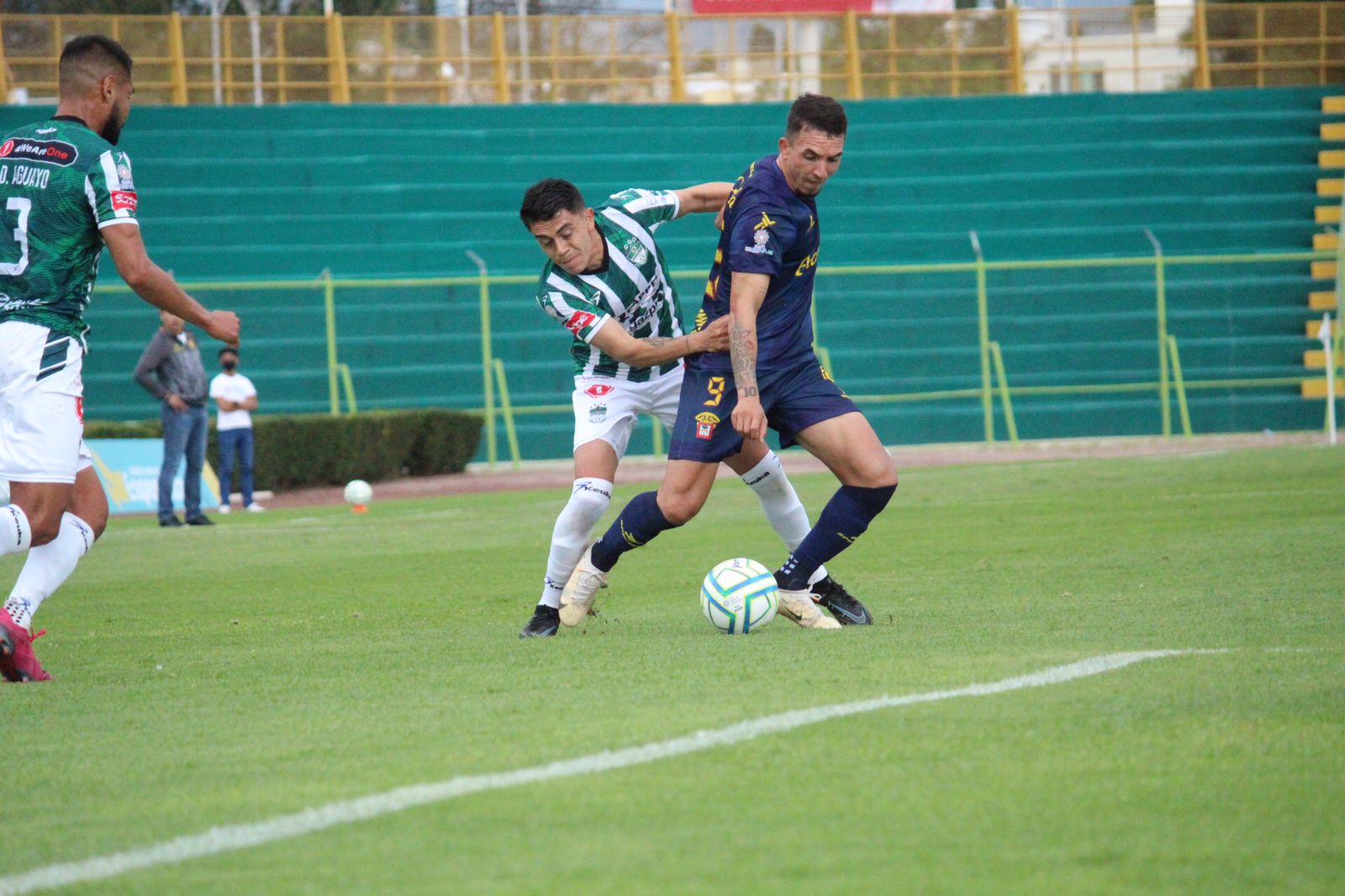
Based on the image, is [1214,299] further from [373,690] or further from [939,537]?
[373,690]

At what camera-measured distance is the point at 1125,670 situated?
525 cm

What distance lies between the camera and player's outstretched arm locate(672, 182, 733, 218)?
7449 mm

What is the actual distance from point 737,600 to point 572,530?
846 mm

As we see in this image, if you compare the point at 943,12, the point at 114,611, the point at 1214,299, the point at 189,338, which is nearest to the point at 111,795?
the point at 114,611

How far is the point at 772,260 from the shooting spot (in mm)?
6816

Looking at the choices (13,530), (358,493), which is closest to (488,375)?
(358,493)

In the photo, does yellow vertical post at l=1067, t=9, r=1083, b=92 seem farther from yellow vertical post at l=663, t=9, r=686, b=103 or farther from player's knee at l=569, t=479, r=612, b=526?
player's knee at l=569, t=479, r=612, b=526

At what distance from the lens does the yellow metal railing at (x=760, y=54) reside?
101 ft

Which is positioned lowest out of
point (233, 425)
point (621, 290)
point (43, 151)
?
point (233, 425)

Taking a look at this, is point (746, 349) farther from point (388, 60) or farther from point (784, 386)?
point (388, 60)

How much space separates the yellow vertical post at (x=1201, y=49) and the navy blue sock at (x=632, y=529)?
2768 centimetres

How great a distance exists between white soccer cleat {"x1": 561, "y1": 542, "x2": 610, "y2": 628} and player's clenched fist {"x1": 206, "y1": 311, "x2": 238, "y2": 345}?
188cm

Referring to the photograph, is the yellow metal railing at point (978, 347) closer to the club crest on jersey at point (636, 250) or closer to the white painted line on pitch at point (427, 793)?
the club crest on jersey at point (636, 250)

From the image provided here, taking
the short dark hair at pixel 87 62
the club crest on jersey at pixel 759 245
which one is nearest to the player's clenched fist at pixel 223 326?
the short dark hair at pixel 87 62
